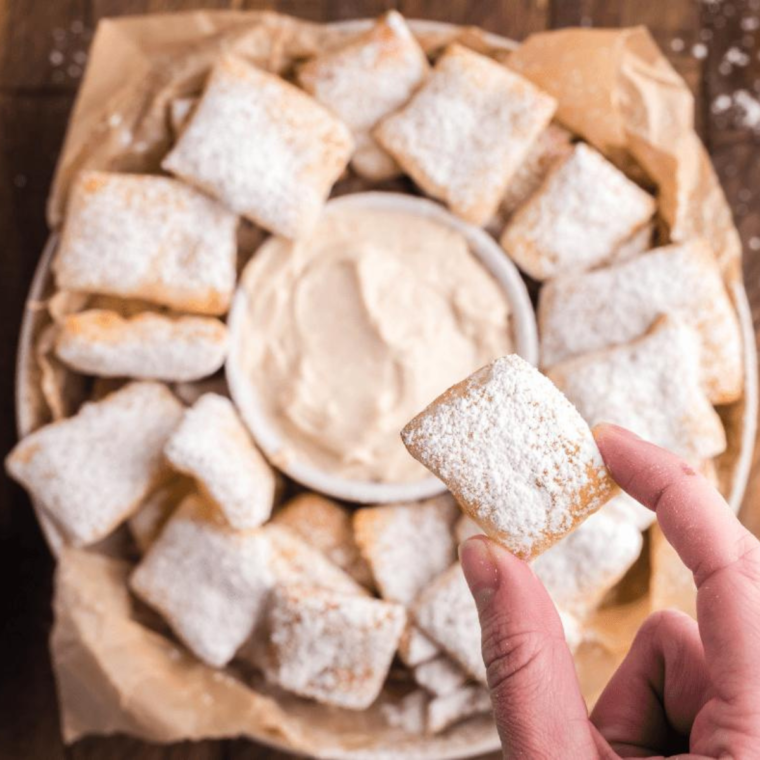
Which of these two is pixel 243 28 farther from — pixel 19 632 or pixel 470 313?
pixel 19 632

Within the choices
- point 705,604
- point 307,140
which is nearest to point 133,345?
point 307,140

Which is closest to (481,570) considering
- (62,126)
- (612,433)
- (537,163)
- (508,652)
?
(508,652)

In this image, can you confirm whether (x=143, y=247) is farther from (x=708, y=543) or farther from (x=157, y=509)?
(x=708, y=543)

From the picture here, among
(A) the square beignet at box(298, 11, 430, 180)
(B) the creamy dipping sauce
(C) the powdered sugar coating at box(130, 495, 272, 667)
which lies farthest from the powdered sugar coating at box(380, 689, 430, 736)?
(A) the square beignet at box(298, 11, 430, 180)

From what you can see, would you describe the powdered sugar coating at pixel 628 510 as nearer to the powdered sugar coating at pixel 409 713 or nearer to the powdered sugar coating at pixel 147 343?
the powdered sugar coating at pixel 409 713

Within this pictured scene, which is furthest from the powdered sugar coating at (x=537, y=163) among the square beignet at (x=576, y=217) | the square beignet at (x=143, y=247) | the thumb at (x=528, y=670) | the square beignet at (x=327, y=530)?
the thumb at (x=528, y=670)

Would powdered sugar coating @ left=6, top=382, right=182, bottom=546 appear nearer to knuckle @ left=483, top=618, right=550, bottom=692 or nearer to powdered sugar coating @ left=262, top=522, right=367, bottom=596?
powdered sugar coating @ left=262, top=522, right=367, bottom=596
